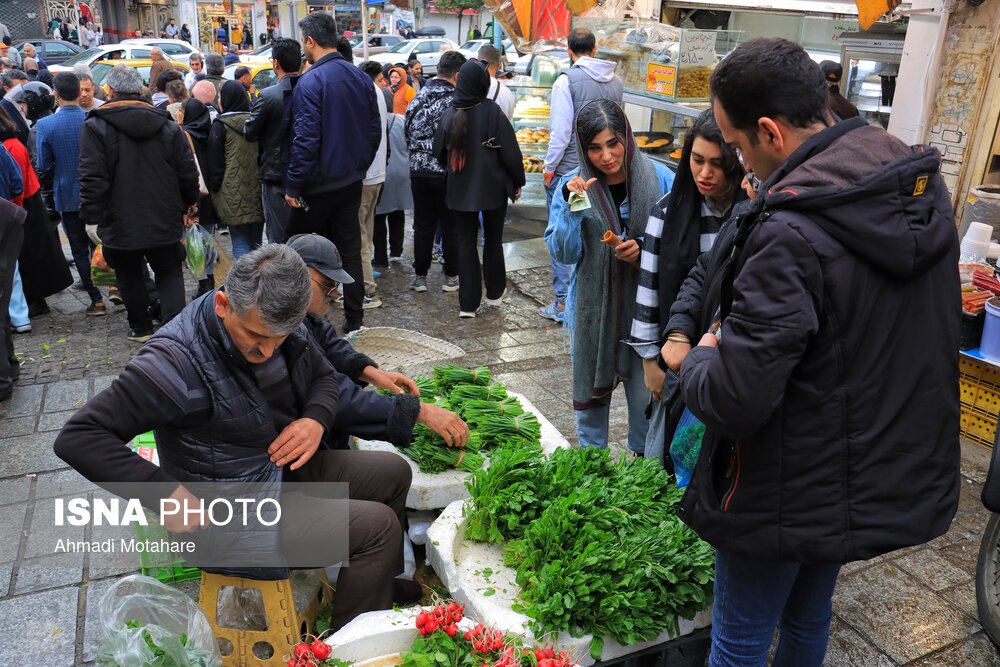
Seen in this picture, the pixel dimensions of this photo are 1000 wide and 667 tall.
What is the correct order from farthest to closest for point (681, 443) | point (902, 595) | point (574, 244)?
point (574, 244) < point (902, 595) < point (681, 443)

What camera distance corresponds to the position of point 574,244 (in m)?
3.47

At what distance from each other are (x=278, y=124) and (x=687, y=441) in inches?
171

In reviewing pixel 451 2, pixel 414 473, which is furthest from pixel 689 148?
pixel 451 2

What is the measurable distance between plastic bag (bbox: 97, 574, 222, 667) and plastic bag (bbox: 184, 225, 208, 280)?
4.03 metres

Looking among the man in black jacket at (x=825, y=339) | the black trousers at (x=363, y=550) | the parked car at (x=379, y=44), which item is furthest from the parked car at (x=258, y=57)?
the man in black jacket at (x=825, y=339)

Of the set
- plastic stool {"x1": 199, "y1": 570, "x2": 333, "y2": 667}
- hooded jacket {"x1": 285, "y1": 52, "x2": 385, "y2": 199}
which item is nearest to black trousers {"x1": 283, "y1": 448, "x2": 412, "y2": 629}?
plastic stool {"x1": 199, "y1": 570, "x2": 333, "y2": 667}

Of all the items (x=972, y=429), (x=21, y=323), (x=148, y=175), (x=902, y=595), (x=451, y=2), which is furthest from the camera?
(x=451, y=2)

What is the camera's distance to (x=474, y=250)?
6219mm

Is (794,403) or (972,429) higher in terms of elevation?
(794,403)

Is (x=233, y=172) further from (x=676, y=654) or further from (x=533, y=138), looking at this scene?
(x=676, y=654)

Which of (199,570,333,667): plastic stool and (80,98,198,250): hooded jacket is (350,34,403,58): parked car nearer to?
(80,98,198,250): hooded jacket

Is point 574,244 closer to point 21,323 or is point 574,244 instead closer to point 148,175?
point 148,175

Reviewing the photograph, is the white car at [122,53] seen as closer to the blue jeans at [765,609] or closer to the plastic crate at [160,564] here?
the plastic crate at [160,564]

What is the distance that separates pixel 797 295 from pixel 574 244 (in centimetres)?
191
